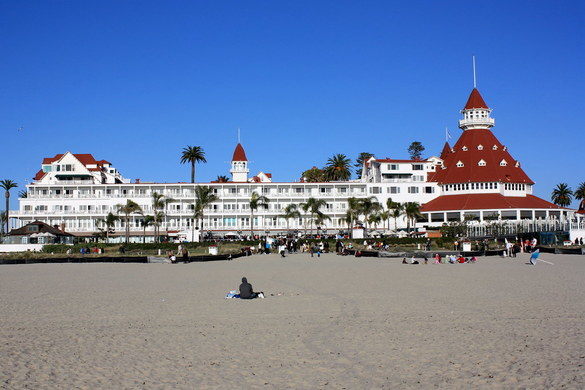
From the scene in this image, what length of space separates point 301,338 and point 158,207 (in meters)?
78.6

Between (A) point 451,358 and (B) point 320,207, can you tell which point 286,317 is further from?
(B) point 320,207

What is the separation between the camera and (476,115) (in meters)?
96.7

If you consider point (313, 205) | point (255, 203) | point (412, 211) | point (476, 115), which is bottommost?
point (412, 211)

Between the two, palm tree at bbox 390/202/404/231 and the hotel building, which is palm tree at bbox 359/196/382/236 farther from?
the hotel building

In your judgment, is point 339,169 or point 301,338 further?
point 339,169

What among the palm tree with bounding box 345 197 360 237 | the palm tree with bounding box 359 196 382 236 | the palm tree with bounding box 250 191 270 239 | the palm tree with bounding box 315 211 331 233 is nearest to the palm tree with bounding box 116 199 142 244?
the palm tree with bounding box 250 191 270 239

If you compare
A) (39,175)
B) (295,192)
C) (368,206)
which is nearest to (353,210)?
(368,206)

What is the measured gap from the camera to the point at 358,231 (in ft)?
250

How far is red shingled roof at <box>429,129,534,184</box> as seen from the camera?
8875 cm

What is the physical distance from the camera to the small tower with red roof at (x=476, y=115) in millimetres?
96312

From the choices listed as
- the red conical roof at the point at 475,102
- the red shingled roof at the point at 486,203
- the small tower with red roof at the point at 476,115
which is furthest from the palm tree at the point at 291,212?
the red conical roof at the point at 475,102

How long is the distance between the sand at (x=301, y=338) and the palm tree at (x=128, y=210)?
63482 millimetres

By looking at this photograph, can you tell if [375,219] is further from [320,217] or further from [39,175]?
[39,175]

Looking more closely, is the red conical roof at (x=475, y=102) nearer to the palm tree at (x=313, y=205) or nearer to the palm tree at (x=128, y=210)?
the palm tree at (x=313, y=205)
